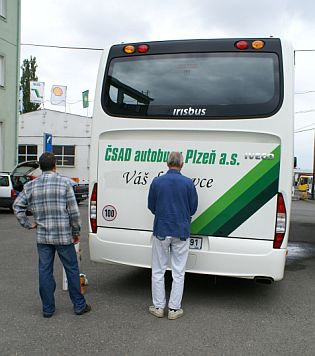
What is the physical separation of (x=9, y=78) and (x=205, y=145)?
62.3ft

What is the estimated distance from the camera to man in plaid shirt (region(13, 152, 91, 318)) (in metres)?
4.90

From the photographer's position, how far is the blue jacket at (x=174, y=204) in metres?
5.07

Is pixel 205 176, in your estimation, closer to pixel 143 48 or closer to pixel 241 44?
pixel 241 44

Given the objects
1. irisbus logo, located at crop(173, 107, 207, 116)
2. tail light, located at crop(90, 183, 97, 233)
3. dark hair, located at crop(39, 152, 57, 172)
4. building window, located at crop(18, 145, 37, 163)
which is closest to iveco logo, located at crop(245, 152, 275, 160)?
irisbus logo, located at crop(173, 107, 207, 116)

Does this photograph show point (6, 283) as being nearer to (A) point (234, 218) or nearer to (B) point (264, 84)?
(A) point (234, 218)

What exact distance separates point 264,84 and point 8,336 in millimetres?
3904

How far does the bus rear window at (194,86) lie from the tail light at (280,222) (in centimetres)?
103

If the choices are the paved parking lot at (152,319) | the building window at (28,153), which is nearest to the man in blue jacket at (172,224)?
the paved parking lot at (152,319)

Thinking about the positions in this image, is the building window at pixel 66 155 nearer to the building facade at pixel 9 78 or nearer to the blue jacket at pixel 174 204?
the building facade at pixel 9 78

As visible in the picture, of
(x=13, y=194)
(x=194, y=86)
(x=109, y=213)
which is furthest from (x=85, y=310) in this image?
(x=13, y=194)

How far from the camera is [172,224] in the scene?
16.6ft

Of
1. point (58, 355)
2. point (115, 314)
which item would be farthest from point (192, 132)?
point (58, 355)

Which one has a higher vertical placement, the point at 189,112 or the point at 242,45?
the point at 242,45

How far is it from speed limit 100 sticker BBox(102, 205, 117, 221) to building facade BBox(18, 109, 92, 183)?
28.5 meters
